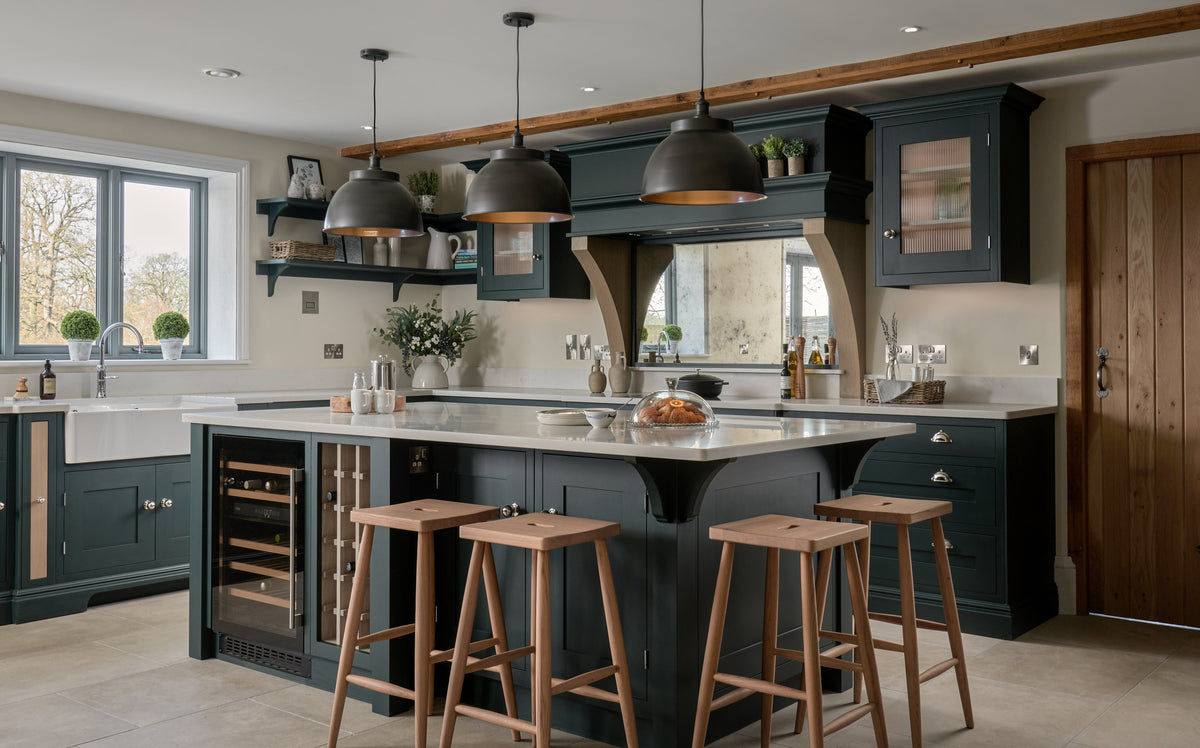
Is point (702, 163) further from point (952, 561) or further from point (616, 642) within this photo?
point (952, 561)

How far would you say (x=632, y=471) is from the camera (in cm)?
302

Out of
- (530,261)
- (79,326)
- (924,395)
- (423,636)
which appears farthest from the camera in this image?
(530,261)

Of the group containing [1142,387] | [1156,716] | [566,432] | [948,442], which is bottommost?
[1156,716]

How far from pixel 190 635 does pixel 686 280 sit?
10.5ft

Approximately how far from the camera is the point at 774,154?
4961mm

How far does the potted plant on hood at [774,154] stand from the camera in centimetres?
495

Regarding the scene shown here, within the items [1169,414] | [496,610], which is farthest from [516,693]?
[1169,414]

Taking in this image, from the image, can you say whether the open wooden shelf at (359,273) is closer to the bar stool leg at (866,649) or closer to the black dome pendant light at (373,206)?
the black dome pendant light at (373,206)

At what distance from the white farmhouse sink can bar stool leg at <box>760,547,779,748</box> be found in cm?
276

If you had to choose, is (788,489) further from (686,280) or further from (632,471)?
(686,280)

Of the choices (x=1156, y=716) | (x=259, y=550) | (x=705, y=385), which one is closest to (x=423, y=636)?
(x=259, y=550)

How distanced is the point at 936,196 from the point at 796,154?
665mm

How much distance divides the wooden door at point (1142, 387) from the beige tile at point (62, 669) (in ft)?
13.1

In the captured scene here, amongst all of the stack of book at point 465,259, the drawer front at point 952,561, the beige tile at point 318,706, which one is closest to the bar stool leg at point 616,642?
the beige tile at point 318,706
